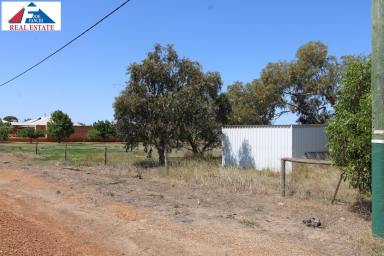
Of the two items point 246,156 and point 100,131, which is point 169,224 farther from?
point 100,131

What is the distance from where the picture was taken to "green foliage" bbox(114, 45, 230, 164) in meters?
23.7

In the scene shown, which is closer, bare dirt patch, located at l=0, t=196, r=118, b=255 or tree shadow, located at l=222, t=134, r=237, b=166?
bare dirt patch, located at l=0, t=196, r=118, b=255

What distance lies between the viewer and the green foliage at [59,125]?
79312 millimetres

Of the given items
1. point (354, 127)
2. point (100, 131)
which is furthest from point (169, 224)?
point (100, 131)

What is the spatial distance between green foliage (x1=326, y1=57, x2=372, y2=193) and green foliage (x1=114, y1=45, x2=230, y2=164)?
14.1 m

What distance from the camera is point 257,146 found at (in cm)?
2423

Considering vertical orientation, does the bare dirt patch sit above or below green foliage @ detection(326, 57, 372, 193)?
below

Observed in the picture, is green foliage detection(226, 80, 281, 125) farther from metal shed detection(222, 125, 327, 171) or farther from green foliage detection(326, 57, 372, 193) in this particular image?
green foliage detection(326, 57, 372, 193)

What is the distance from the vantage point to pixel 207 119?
2539 centimetres

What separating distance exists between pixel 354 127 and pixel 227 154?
55.4 feet

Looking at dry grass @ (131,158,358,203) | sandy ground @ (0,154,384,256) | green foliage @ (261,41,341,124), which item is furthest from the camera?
green foliage @ (261,41,341,124)

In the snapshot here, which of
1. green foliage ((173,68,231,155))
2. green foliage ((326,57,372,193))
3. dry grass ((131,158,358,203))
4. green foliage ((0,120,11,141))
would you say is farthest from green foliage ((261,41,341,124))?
green foliage ((0,120,11,141))

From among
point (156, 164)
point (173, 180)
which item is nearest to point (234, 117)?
point (156, 164)

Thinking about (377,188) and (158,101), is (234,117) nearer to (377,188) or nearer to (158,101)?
(158,101)
